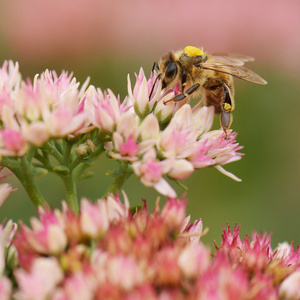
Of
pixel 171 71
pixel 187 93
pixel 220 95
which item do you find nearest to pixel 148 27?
pixel 220 95

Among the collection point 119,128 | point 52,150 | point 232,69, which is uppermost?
point 232,69

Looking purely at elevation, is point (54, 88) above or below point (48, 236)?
above

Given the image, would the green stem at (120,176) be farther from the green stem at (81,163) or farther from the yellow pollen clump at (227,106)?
the yellow pollen clump at (227,106)

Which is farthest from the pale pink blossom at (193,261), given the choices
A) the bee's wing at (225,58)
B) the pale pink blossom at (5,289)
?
the bee's wing at (225,58)

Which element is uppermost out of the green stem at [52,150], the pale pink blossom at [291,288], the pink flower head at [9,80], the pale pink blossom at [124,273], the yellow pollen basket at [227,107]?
the pink flower head at [9,80]

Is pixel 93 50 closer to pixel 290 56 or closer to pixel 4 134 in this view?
pixel 290 56

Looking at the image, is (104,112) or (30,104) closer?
(30,104)

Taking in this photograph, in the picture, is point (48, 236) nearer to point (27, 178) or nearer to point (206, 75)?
Answer: point (27, 178)
